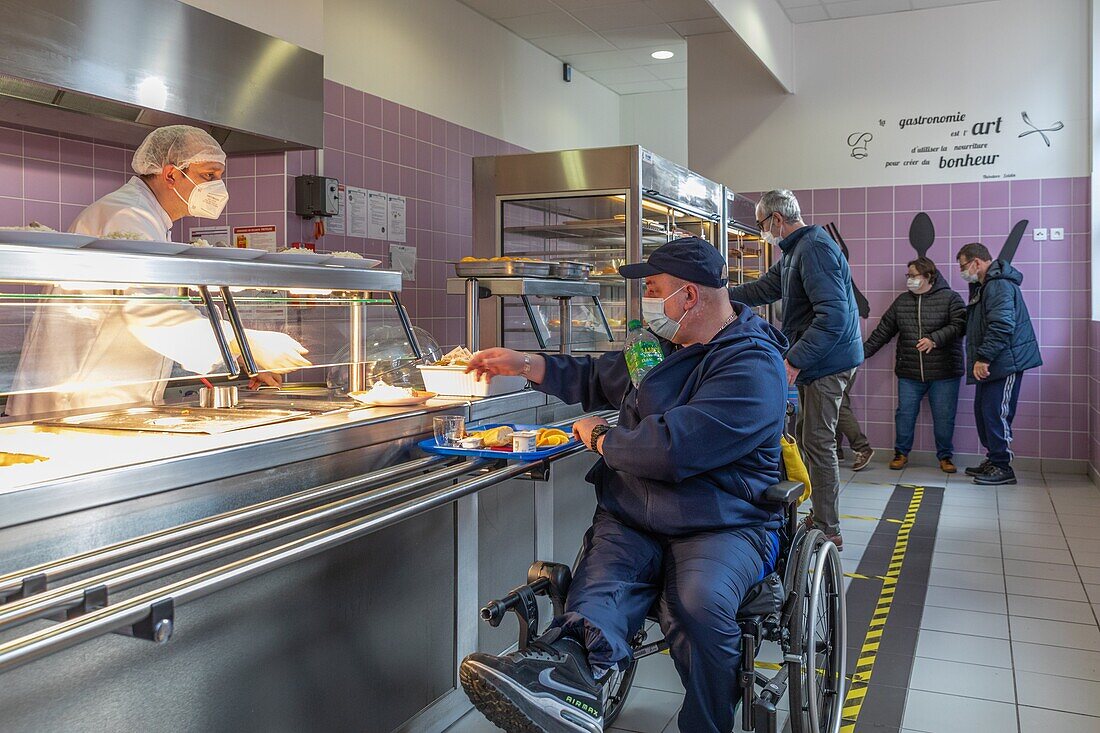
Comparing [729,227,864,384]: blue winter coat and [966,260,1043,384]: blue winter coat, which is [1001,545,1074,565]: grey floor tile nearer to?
[729,227,864,384]: blue winter coat

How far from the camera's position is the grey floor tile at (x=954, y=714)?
2.89 meters

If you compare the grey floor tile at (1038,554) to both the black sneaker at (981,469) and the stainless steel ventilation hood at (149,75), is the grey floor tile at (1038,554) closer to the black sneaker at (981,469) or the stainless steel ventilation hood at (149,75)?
the black sneaker at (981,469)

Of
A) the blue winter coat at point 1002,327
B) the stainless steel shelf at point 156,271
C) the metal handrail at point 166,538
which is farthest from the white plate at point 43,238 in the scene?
the blue winter coat at point 1002,327

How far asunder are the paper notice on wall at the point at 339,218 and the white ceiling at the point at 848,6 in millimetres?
3892

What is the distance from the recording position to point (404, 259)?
6.16 m

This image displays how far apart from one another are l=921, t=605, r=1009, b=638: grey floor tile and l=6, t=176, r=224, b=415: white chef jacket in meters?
2.95

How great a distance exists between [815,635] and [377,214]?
→ 4.12m

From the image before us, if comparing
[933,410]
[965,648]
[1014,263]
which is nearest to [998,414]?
[933,410]

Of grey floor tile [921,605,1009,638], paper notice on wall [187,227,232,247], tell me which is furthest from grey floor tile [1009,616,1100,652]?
paper notice on wall [187,227,232,247]

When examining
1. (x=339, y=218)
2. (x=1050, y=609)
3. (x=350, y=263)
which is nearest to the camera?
(x=350, y=263)

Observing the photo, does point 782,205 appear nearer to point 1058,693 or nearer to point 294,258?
point 1058,693

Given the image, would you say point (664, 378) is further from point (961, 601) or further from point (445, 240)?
point (445, 240)

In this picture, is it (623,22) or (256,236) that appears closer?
(256,236)

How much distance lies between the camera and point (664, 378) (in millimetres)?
2627
